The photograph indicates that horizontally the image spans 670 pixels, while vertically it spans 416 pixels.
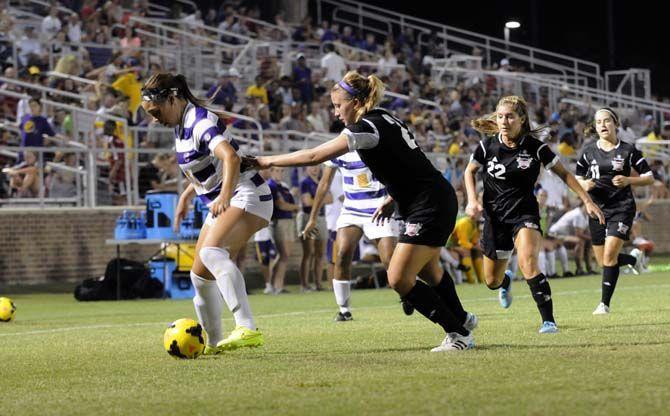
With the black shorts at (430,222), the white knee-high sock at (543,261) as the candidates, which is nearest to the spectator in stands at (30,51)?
the white knee-high sock at (543,261)

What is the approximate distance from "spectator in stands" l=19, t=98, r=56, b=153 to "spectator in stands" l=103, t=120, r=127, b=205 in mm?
1234

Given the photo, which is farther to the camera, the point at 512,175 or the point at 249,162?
the point at 512,175

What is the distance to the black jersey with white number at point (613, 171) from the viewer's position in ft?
45.1

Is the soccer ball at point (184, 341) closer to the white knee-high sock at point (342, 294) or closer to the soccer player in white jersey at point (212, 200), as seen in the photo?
the soccer player in white jersey at point (212, 200)

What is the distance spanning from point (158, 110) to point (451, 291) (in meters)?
2.64

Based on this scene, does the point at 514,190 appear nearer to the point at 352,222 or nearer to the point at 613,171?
the point at 613,171

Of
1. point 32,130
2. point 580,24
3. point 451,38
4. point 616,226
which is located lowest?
point 616,226

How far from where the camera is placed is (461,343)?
31.4 ft

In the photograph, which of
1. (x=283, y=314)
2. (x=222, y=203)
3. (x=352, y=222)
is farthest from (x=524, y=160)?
(x=283, y=314)

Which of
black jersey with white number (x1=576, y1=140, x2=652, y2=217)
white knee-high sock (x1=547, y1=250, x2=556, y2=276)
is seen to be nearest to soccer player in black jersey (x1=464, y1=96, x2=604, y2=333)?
black jersey with white number (x1=576, y1=140, x2=652, y2=217)

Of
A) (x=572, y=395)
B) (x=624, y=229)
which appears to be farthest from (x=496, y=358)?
(x=624, y=229)

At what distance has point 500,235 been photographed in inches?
456

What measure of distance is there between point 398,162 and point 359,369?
156cm

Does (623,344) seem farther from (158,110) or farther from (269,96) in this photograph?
(269,96)
